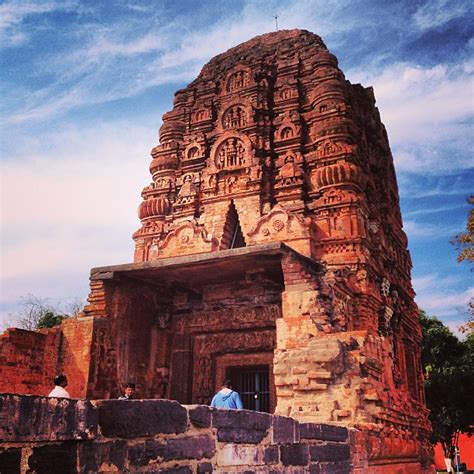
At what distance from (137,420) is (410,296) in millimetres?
11997

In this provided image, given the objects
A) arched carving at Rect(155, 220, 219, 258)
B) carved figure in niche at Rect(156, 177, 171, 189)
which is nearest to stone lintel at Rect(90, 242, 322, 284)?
arched carving at Rect(155, 220, 219, 258)

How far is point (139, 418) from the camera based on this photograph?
2594mm

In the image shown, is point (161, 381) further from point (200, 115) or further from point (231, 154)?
point (200, 115)

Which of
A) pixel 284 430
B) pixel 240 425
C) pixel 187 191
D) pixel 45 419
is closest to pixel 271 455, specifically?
pixel 284 430

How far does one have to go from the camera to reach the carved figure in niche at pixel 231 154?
489 inches

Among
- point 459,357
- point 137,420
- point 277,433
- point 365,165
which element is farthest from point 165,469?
point 459,357

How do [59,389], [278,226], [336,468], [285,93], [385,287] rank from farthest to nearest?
[285,93] → [385,287] → [278,226] → [59,389] → [336,468]

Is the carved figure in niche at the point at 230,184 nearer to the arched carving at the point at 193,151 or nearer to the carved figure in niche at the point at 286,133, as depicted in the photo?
the arched carving at the point at 193,151

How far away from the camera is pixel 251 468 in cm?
339

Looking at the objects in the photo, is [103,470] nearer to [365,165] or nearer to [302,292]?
[302,292]

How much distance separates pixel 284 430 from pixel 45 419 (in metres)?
2.15

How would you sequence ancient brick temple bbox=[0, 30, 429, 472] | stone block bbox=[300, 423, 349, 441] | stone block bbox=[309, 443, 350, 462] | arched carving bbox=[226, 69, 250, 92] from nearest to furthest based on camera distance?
stone block bbox=[300, 423, 349, 441] < stone block bbox=[309, 443, 350, 462] < ancient brick temple bbox=[0, 30, 429, 472] < arched carving bbox=[226, 69, 250, 92]

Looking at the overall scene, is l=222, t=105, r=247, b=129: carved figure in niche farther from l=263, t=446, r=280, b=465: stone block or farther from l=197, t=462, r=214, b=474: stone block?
l=197, t=462, r=214, b=474: stone block

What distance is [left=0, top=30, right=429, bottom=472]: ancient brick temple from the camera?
7383 millimetres
